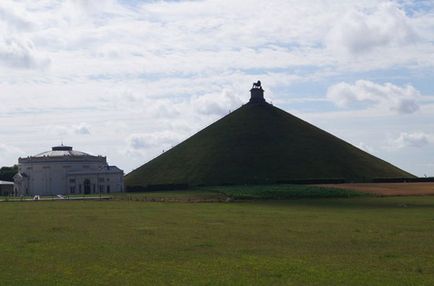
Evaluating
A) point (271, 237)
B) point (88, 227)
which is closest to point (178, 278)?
point (271, 237)

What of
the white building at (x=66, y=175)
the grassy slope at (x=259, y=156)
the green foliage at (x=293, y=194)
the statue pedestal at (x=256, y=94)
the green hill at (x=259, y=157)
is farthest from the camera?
the statue pedestal at (x=256, y=94)

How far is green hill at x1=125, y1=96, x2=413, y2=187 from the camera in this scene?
425 feet

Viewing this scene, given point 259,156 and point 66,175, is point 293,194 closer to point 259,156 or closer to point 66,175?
point 259,156

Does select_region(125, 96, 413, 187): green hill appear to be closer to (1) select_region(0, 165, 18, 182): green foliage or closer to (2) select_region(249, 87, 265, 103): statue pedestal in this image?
(2) select_region(249, 87, 265, 103): statue pedestal

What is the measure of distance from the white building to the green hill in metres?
5.66

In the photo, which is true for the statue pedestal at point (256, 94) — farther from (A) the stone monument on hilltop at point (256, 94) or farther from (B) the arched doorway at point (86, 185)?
(B) the arched doorway at point (86, 185)

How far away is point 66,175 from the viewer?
452 ft

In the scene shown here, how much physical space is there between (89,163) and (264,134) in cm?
3691

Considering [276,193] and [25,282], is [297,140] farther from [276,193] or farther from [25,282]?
[25,282]

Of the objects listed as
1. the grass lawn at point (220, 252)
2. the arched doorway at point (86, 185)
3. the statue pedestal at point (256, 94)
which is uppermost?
the statue pedestal at point (256, 94)

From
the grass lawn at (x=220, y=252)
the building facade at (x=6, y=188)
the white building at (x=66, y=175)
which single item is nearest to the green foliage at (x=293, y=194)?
the grass lawn at (x=220, y=252)

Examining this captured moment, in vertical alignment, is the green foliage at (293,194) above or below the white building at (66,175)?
below

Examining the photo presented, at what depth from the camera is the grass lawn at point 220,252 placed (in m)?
22.0

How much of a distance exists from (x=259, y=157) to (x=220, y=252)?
11099 cm
